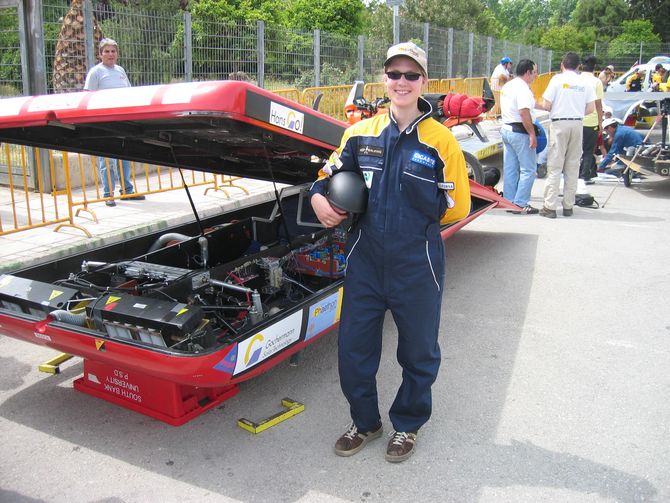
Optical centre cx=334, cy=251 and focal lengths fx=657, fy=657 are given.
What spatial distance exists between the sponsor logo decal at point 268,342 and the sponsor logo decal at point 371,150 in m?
1.03

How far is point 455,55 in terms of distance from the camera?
20.3 m

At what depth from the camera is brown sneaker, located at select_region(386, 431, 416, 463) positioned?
3375mm

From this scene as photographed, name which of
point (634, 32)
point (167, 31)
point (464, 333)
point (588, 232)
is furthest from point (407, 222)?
point (634, 32)

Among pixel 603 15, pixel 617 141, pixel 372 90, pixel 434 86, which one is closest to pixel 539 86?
pixel 434 86

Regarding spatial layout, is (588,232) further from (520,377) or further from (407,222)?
(407,222)

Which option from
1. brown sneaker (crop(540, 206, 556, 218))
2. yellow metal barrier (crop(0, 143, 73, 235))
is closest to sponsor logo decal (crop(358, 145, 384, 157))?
yellow metal barrier (crop(0, 143, 73, 235))

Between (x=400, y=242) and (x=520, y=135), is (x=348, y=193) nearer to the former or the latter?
(x=400, y=242)

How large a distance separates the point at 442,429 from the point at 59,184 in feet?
24.4

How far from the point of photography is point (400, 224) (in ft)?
10.2

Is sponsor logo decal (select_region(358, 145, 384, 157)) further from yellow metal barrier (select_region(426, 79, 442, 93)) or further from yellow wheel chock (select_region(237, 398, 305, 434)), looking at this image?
yellow metal barrier (select_region(426, 79, 442, 93))

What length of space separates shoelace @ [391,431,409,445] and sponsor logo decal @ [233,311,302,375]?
0.78 m

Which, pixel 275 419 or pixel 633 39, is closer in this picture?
pixel 275 419

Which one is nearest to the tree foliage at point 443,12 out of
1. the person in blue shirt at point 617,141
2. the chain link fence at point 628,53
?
the chain link fence at point 628,53

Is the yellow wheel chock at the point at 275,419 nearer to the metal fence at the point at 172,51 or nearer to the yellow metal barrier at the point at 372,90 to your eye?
the metal fence at the point at 172,51
